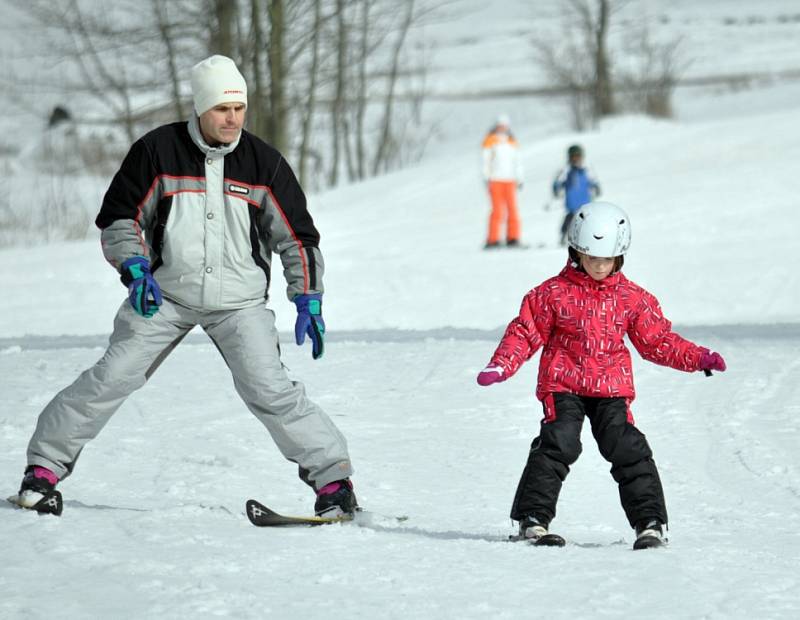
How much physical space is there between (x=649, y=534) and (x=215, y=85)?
2.10 metres

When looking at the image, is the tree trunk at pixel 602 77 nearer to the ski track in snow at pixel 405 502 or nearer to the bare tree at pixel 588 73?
the bare tree at pixel 588 73

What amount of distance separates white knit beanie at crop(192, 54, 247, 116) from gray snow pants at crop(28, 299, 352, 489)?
70cm

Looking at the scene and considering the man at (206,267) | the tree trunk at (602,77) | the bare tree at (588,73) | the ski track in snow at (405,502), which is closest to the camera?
the ski track in snow at (405,502)

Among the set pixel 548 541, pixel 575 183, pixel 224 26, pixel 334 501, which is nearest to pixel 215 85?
pixel 334 501

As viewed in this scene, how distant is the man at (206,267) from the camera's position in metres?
4.30

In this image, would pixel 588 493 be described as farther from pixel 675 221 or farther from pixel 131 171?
pixel 675 221

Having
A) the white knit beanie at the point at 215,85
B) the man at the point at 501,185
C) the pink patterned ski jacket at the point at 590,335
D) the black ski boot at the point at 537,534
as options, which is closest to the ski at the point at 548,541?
the black ski boot at the point at 537,534

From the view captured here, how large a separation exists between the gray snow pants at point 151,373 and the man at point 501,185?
1157cm

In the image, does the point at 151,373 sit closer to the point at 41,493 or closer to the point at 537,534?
the point at 41,493

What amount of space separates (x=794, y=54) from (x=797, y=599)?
178ft

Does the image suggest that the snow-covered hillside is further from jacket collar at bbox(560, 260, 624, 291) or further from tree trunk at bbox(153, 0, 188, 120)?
tree trunk at bbox(153, 0, 188, 120)

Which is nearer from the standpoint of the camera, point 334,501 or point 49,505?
point 49,505

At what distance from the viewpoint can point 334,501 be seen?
456 cm

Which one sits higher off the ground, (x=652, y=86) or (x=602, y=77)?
(x=602, y=77)
